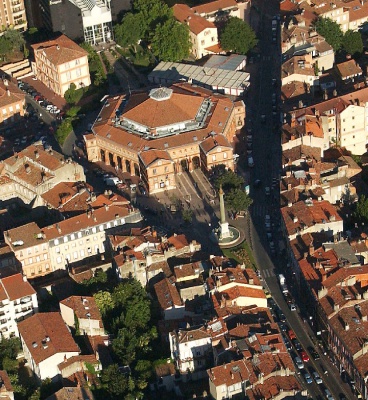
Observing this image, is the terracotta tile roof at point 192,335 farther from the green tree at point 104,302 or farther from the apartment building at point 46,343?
the green tree at point 104,302

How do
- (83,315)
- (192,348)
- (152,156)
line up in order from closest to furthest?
(192,348), (83,315), (152,156)

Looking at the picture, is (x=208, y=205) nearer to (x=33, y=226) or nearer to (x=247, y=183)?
(x=247, y=183)

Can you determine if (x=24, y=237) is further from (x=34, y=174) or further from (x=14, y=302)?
(x=34, y=174)

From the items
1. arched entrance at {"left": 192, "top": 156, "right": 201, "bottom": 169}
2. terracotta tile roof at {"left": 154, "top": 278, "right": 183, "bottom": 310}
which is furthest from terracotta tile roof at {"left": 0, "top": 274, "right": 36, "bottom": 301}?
arched entrance at {"left": 192, "top": 156, "right": 201, "bottom": 169}

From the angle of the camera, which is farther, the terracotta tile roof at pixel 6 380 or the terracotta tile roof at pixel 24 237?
the terracotta tile roof at pixel 24 237

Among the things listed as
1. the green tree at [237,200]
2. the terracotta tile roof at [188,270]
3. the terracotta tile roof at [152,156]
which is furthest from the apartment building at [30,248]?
the green tree at [237,200]

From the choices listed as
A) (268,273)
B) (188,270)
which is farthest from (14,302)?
(268,273)
